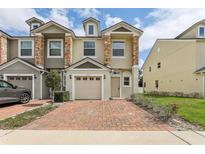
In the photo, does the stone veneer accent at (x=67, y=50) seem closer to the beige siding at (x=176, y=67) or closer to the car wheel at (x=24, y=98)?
the car wheel at (x=24, y=98)

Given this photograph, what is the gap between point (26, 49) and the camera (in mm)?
20625

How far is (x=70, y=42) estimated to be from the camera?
19844 mm

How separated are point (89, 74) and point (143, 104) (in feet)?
21.9

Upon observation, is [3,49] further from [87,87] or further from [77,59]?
[87,87]

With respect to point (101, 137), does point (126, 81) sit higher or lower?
higher

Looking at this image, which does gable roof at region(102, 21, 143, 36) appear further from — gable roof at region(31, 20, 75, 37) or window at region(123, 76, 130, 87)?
window at region(123, 76, 130, 87)

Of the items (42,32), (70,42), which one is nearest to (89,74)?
(70,42)

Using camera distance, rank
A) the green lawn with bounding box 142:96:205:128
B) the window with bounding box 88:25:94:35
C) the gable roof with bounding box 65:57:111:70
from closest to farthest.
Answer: the green lawn with bounding box 142:96:205:128, the gable roof with bounding box 65:57:111:70, the window with bounding box 88:25:94:35

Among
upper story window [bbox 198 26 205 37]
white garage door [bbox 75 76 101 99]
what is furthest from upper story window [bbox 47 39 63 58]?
upper story window [bbox 198 26 205 37]

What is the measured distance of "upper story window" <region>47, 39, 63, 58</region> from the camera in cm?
2061

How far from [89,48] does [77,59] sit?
1645 millimetres

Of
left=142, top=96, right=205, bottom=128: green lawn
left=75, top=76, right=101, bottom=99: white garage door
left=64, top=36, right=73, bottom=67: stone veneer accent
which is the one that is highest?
left=64, top=36, right=73, bottom=67: stone veneer accent

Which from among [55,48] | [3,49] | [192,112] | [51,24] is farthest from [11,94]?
[192,112]

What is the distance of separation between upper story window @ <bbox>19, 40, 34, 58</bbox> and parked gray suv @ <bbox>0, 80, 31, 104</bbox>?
6136 millimetres
